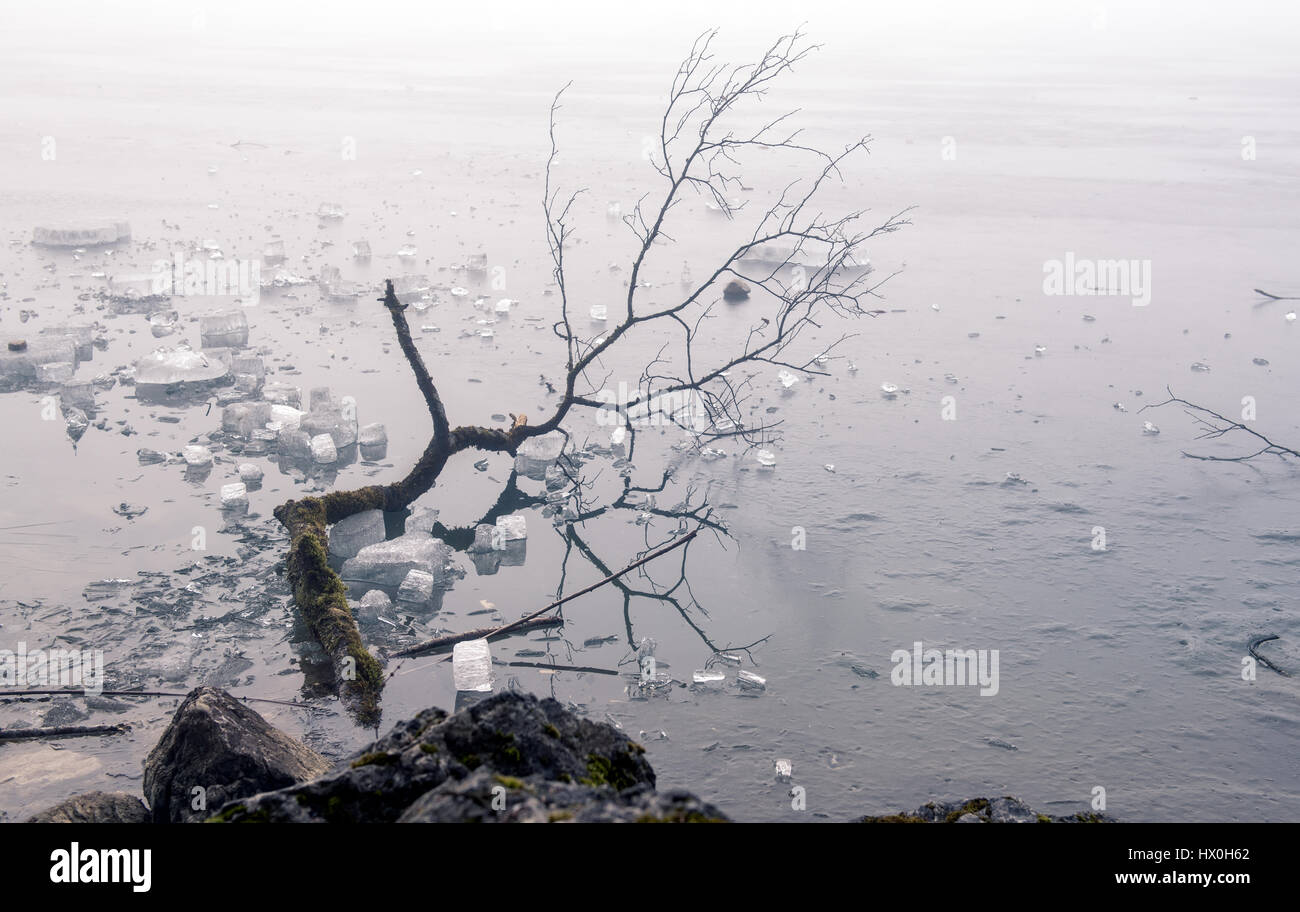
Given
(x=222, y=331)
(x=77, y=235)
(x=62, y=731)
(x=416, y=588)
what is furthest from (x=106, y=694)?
(x=77, y=235)

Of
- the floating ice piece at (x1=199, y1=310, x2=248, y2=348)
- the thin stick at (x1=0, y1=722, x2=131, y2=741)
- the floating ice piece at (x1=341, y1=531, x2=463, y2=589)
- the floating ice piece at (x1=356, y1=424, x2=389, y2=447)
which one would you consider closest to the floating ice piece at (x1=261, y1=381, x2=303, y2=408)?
the floating ice piece at (x1=356, y1=424, x2=389, y2=447)

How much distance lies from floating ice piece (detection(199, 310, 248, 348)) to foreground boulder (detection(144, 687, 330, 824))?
559 cm

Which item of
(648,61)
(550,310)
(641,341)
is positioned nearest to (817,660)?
(641,341)

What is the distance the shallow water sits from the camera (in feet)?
15.4

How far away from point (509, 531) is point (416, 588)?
0.85 m

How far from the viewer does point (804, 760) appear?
4535 mm

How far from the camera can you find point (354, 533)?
6.30 m

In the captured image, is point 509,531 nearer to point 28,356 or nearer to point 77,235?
point 28,356

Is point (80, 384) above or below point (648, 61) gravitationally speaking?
below

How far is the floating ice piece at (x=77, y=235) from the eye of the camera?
11.6 m

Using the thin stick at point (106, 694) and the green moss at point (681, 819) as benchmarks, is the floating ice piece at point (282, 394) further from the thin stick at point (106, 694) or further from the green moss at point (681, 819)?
the green moss at point (681, 819)
